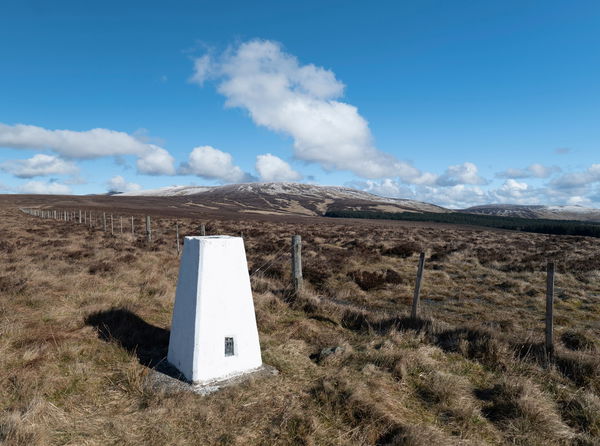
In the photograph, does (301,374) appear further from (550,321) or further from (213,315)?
(550,321)

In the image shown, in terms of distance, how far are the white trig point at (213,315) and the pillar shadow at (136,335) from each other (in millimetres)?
335

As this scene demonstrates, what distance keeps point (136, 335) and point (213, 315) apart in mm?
2339

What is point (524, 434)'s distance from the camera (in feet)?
14.1

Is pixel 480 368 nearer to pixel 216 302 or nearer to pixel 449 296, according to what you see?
pixel 216 302

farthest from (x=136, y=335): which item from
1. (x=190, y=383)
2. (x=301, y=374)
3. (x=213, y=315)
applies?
(x=301, y=374)

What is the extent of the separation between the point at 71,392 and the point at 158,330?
233cm

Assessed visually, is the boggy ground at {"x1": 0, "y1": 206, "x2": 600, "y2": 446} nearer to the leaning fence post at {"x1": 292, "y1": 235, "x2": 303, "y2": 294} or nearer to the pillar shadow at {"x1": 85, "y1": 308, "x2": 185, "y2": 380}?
the pillar shadow at {"x1": 85, "y1": 308, "x2": 185, "y2": 380}

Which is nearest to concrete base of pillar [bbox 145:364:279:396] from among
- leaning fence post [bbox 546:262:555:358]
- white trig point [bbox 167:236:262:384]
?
white trig point [bbox 167:236:262:384]

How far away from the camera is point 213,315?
17.3ft

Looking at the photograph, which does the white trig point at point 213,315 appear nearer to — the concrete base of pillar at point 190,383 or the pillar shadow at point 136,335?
the concrete base of pillar at point 190,383

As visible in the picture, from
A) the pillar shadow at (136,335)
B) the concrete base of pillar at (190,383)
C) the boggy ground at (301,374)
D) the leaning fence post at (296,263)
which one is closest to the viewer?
the boggy ground at (301,374)

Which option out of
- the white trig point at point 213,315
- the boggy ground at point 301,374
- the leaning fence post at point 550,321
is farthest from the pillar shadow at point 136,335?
the leaning fence post at point 550,321

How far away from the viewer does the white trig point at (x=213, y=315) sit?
5199 mm

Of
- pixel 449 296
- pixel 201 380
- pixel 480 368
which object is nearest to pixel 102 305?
pixel 201 380
